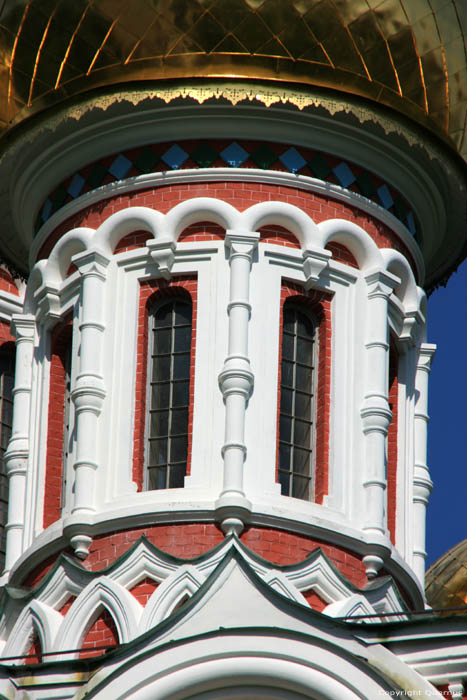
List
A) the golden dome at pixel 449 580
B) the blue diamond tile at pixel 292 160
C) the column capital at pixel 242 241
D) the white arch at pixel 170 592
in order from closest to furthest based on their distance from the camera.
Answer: the white arch at pixel 170 592 → the column capital at pixel 242 241 → the blue diamond tile at pixel 292 160 → the golden dome at pixel 449 580

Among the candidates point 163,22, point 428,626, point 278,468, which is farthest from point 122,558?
point 163,22

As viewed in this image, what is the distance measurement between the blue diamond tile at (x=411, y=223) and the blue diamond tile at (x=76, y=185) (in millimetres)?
2532

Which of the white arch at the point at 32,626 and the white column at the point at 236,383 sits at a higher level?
the white column at the point at 236,383

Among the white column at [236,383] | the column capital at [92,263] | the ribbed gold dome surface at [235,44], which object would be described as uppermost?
the ribbed gold dome surface at [235,44]

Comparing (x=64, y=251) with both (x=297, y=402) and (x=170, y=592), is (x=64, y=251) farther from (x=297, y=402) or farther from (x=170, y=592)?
(x=170, y=592)

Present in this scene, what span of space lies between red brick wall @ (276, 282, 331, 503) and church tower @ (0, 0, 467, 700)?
0.07 ft

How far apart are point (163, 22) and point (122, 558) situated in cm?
413

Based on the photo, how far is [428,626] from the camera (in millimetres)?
18594

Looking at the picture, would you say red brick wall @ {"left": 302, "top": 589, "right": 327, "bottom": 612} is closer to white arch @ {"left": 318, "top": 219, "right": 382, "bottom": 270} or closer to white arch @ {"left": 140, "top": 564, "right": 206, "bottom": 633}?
white arch @ {"left": 140, "top": 564, "right": 206, "bottom": 633}

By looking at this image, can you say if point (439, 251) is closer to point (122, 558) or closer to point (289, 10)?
point (289, 10)

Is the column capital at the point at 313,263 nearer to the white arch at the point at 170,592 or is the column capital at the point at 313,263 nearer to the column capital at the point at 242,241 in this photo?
the column capital at the point at 242,241

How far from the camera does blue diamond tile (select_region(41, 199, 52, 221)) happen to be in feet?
73.7

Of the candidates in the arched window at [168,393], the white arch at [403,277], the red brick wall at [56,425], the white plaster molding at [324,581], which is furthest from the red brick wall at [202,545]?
the white arch at [403,277]

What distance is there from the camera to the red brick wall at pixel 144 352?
21.0 meters
